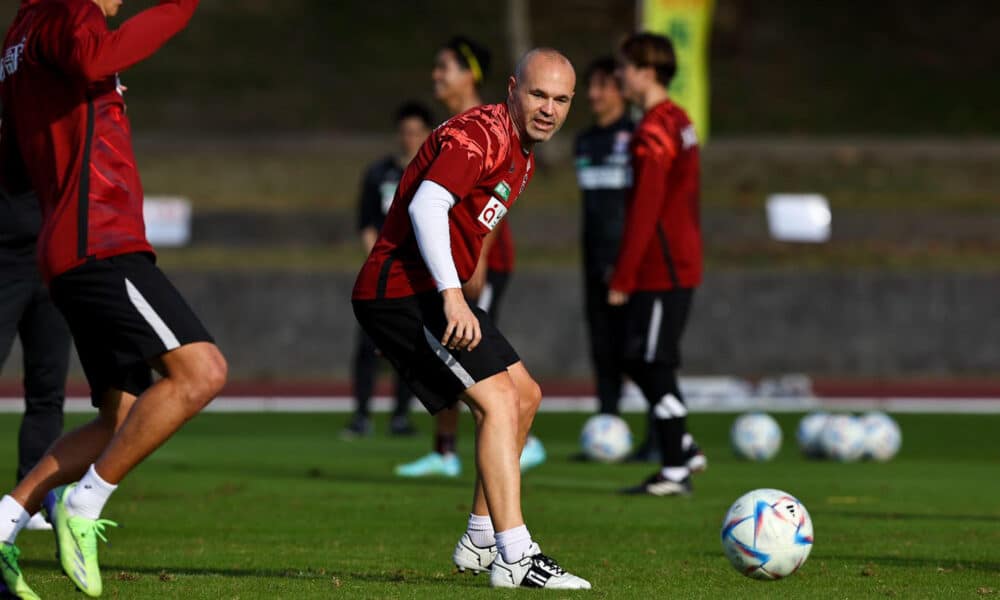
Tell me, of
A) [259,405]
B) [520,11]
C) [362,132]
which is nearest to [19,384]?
[259,405]

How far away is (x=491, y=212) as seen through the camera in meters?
6.32

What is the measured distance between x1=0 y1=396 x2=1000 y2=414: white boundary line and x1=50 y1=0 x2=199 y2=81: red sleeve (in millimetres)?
11152

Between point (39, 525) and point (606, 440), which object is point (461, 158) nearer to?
point (39, 525)

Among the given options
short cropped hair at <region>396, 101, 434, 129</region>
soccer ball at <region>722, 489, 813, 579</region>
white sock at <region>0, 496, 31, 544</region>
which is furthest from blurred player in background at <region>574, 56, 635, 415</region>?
white sock at <region>0, 496, 31, 544</region>

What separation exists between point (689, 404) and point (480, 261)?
26.9ft

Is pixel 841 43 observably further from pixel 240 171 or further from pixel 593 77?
pixel 593 77

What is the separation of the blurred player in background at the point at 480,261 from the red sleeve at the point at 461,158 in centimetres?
319

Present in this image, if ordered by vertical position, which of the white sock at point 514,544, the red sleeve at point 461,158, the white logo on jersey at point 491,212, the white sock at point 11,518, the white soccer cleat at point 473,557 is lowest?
the white soccer cleat at point 473,557

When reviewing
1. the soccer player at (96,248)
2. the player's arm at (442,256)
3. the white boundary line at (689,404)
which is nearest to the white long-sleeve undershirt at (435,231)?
the player's arm at (442,256)

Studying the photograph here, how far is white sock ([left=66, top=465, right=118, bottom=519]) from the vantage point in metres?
5.84

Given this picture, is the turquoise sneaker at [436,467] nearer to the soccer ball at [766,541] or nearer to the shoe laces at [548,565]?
the soccer ball at [766,541]

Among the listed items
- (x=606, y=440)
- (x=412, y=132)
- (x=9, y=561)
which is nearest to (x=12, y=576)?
(x=9, y=561)

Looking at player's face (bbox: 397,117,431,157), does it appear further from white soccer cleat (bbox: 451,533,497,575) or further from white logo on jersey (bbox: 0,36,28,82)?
white logo on jersey (bbox: 0,36,28,82)

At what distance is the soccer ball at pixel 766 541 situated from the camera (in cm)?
637
